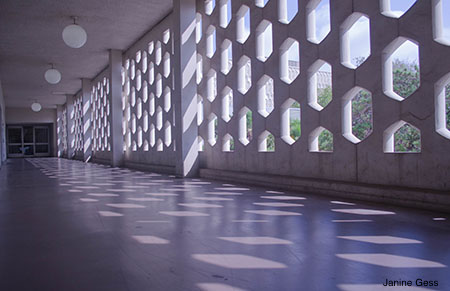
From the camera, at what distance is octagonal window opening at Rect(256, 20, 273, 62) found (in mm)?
5980


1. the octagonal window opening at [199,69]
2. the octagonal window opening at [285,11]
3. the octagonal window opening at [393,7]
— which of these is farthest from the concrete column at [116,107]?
the octagonal window opening at [393,7]

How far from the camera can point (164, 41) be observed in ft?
31.5

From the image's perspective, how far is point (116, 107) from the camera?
1301 centimetres

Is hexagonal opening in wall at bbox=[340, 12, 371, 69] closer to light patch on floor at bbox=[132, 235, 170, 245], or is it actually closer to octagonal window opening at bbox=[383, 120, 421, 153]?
octagonal window opening at bbox=[383, 120, 421, 153]

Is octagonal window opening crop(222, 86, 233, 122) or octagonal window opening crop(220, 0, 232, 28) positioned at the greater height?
octagonal window opening crop(220, 0, 232, 28)

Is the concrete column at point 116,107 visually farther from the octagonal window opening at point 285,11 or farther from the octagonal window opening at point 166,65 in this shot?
the octagonal window opening at point 285,11

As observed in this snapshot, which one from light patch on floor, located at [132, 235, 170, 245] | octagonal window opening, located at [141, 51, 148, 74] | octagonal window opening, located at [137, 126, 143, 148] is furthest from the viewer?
octagonal window opening, located at [137, 126, 143, 148]

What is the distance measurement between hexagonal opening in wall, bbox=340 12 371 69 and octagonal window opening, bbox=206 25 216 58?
3322mm

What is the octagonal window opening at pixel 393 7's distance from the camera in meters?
3.90

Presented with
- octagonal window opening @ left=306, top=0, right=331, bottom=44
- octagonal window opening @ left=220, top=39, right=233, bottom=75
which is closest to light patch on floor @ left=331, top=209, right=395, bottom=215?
octagonal window opening @ left=306, top=0, right=331, bottom=44

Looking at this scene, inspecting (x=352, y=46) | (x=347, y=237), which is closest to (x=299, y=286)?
(x=347, y=237)

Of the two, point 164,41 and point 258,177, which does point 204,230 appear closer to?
point 258,177

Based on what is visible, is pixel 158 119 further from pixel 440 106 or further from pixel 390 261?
pixel 390 261

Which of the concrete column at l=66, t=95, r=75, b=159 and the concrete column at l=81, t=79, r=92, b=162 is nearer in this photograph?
the concrete column at l=81, t=79, r=92, b=162
